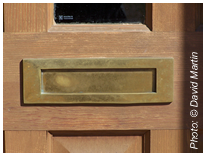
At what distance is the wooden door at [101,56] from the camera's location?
1.61ft

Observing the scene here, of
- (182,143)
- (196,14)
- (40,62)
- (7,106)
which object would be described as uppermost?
(196,14)

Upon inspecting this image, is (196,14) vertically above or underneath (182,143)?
above

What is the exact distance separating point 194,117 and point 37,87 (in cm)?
43

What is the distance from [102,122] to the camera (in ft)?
1.66

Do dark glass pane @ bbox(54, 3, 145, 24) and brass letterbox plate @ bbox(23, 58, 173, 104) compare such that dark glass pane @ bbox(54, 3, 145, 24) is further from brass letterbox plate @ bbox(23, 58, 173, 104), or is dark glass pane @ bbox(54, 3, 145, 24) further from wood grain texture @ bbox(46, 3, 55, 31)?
brass letterbox plate @ bbox(23, 58, 173, 104)

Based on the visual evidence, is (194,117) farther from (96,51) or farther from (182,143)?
(96,51)

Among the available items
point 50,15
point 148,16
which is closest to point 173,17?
point 148,16

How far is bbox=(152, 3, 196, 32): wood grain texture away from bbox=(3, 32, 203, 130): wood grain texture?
0.8 inches

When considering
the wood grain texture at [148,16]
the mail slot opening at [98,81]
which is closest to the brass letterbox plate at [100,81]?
the mail slot opening at [98,81]

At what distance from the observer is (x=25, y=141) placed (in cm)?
51

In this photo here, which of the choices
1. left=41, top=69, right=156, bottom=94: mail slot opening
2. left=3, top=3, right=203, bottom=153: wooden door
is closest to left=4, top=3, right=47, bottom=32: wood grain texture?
left=3, top=3, right=203, bottom=153: wooden door

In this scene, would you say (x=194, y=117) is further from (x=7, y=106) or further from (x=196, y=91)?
(x=7, y=106)

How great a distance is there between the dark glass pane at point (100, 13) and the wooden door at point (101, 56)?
0.9 inches

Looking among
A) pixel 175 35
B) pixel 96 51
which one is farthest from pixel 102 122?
pixel 175 35
